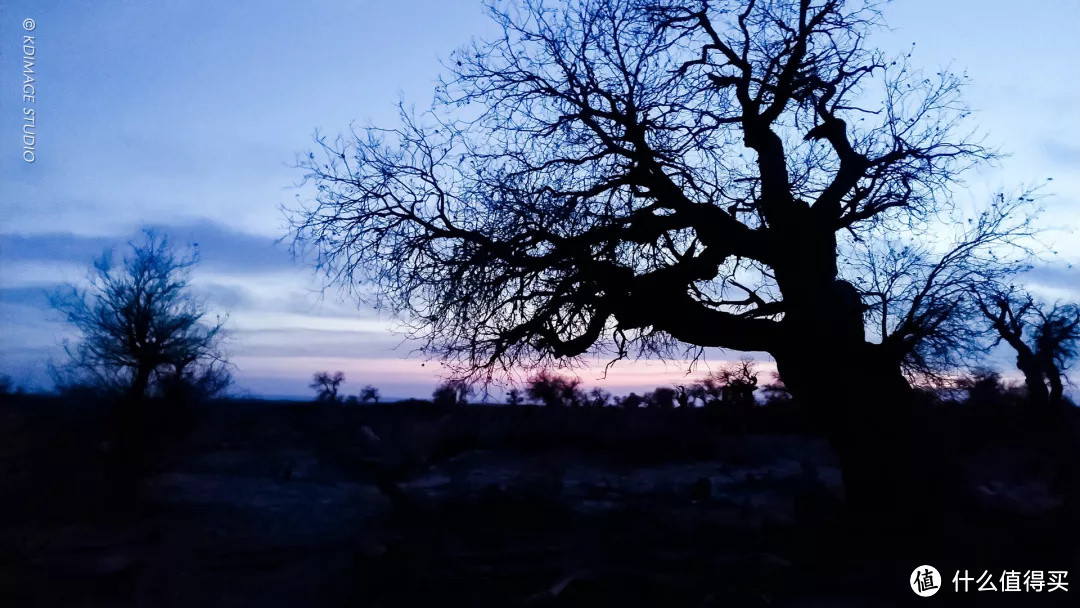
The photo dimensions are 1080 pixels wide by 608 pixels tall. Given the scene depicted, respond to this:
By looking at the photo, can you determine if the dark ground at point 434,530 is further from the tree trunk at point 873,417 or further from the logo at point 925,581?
the tree trunk at point 873,417

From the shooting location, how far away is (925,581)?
7.81 m

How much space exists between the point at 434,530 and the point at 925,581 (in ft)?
21.1

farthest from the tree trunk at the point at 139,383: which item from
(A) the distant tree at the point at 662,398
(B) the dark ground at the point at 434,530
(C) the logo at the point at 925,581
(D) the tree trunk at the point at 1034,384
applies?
(A) the distant tree at the point at 662,398

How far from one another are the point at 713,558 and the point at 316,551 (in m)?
5.01

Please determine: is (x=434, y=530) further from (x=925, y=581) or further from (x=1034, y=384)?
(x=1034, y=384)

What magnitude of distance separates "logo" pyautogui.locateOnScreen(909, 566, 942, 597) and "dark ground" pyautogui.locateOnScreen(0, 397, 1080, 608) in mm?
104

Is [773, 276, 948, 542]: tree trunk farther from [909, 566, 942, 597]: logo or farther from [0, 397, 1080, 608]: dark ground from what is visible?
[909, 566, 942, 597]: logo

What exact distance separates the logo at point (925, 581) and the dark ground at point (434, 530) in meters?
0.10

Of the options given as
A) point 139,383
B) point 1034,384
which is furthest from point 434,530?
point 1034,384

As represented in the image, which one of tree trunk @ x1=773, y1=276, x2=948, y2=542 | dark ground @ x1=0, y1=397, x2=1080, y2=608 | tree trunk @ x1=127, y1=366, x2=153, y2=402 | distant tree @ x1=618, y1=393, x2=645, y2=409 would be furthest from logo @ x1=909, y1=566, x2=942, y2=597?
distant tree @ x1=618, y1=393, x2=645, y2=409

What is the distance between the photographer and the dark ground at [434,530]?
8.24m

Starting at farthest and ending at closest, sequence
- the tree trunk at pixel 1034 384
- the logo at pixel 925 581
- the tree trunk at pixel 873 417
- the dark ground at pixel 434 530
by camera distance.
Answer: the tree trunk at pixel 1034 384
the tree trunk at pixel 873 417
the dark ground at pixel 434 530
the logo at pixel 925 581

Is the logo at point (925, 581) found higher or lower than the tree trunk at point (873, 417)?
lower

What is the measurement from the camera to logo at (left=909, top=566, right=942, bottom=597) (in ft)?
25.3
